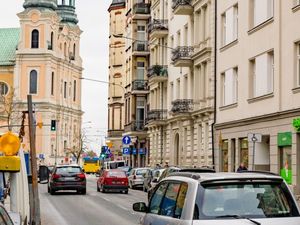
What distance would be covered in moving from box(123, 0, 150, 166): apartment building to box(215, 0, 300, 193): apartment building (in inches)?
1153

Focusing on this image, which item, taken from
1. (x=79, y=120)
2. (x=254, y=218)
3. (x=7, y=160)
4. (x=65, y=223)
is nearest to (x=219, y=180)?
(x=254, y=218)

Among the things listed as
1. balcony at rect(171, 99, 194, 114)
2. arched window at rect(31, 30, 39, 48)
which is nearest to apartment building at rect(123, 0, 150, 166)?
balcony at rect(171, 99, 194, 114)

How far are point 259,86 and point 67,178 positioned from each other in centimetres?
1193

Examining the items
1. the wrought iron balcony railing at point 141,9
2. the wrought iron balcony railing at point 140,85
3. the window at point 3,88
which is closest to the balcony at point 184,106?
the wrought iron balcony railing at point 140,85

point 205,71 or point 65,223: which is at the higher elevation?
point 205,71

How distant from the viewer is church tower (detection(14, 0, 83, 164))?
116812 mm

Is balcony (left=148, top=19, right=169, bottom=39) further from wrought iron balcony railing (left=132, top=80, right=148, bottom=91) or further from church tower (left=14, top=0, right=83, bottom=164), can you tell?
church tower (left=14, top=0, right=83, bottom=164)

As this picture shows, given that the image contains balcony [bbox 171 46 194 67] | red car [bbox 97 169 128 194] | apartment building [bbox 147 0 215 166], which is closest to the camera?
red car [bbox 97 169 128 194]

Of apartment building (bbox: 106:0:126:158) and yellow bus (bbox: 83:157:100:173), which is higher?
apartment building (bbox: 106:0:126:158)

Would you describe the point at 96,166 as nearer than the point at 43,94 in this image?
Yes

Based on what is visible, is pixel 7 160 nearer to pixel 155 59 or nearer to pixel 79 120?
pixel 155 59

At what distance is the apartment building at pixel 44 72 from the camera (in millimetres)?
116812

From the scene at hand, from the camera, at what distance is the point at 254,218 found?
8.71 metres

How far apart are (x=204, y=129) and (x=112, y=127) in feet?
184
